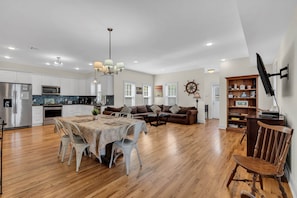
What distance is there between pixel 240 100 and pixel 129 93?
197 inches

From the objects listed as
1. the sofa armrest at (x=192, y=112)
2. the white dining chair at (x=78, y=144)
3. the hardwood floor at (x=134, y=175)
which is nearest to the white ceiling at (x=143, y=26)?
the white dining chair at (x=78, y=144)

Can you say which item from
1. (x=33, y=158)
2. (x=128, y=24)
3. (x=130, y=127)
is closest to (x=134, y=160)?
(x=130, y=127)

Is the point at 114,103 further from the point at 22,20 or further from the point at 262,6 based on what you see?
the point at 262,6

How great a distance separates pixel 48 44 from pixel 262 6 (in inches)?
181

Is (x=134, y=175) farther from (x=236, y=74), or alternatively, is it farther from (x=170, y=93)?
(x=170, y=93)

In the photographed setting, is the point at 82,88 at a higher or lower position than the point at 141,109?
higher

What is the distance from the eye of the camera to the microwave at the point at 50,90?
669cm

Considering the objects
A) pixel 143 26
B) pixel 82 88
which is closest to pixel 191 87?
pixel 143 26

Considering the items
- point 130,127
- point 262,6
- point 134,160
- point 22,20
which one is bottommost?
point 134,160

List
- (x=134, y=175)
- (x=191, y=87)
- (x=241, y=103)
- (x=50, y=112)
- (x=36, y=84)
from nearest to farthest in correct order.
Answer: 1. (x=134, y=175)
2. (x=241, y=103)
3. (x=36, y=84)
4. (x=50, y=112)
5. (x=191, y=87)

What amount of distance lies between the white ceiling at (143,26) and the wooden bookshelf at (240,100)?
128 cm

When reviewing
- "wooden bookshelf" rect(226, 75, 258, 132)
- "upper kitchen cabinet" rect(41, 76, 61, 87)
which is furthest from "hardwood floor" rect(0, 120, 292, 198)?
"upper kitchen cabinet" rect(41, 76, 61, 87)

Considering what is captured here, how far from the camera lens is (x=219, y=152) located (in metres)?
3.43

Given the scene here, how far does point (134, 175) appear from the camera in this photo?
96.4 inches
